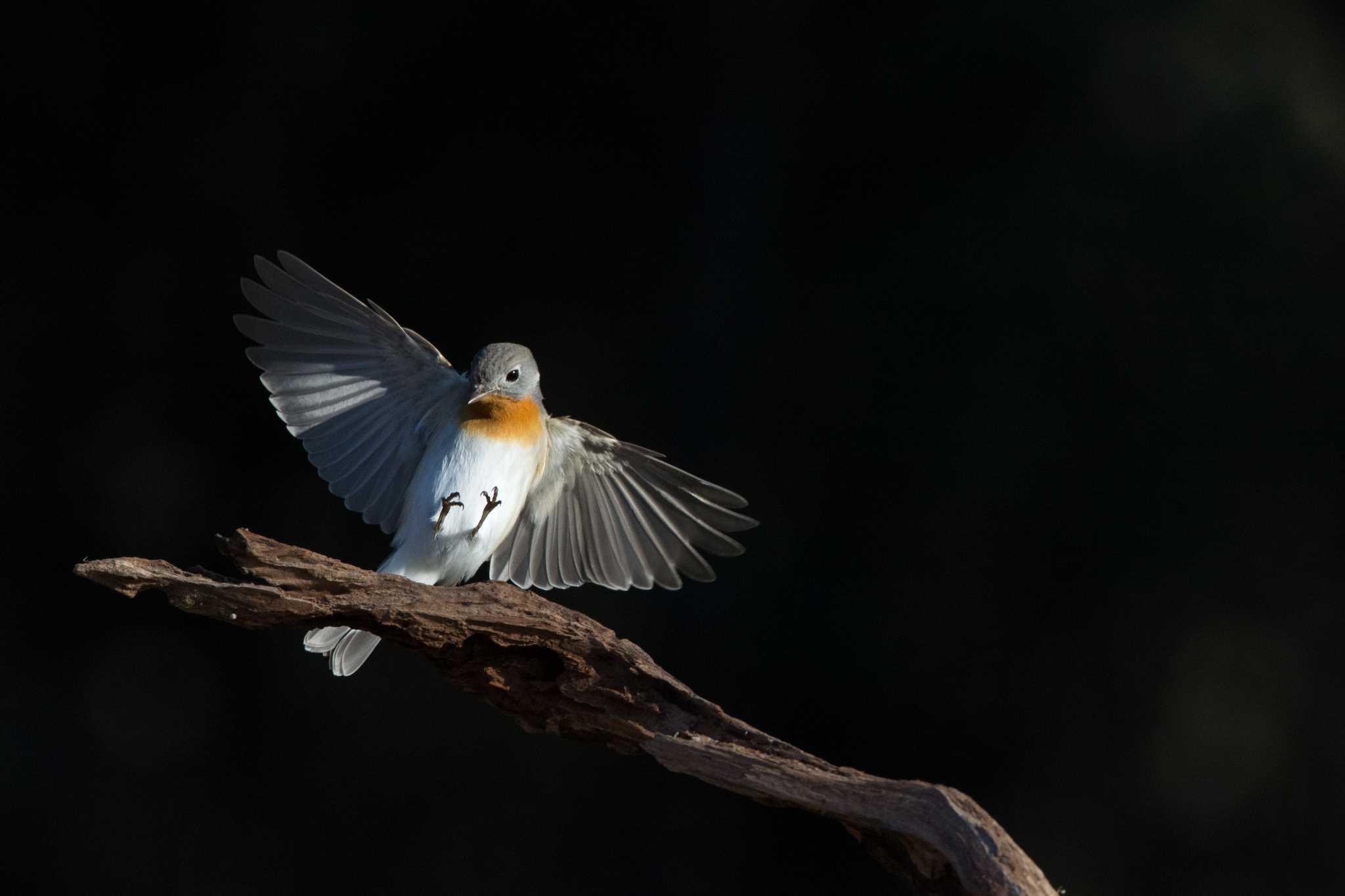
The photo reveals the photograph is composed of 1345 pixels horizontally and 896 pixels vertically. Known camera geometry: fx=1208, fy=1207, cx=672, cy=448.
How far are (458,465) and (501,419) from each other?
0.34 feet

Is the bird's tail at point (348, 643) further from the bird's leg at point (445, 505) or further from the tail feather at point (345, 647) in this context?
the bird's leg at point (445, 505)

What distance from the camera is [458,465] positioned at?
2.00 m

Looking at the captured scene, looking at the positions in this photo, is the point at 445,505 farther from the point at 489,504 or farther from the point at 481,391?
the point at 481,391

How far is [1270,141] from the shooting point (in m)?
2.65

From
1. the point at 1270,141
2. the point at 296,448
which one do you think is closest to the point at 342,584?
the point at 296,448

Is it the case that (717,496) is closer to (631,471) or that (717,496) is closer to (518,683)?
(631,471)

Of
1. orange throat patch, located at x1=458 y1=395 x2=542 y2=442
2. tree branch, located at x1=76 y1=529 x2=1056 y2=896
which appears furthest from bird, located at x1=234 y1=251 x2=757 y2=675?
tree branch, located at x1=76 y1=529 x2=1056 y2=896

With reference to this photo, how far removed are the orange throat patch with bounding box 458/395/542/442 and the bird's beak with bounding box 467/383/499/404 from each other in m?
0.02

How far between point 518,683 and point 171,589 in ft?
1.52

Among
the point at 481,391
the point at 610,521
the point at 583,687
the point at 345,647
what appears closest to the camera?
the point at 583,687

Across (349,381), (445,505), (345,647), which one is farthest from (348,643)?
(349,381)

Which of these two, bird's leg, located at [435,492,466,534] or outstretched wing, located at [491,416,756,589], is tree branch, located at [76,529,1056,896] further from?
outstretched wing, located at [491,416,756,589]

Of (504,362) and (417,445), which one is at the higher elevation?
(504,362)

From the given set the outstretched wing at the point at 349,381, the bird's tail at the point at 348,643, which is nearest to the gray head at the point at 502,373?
the outstretched wing at the point at 349,381
